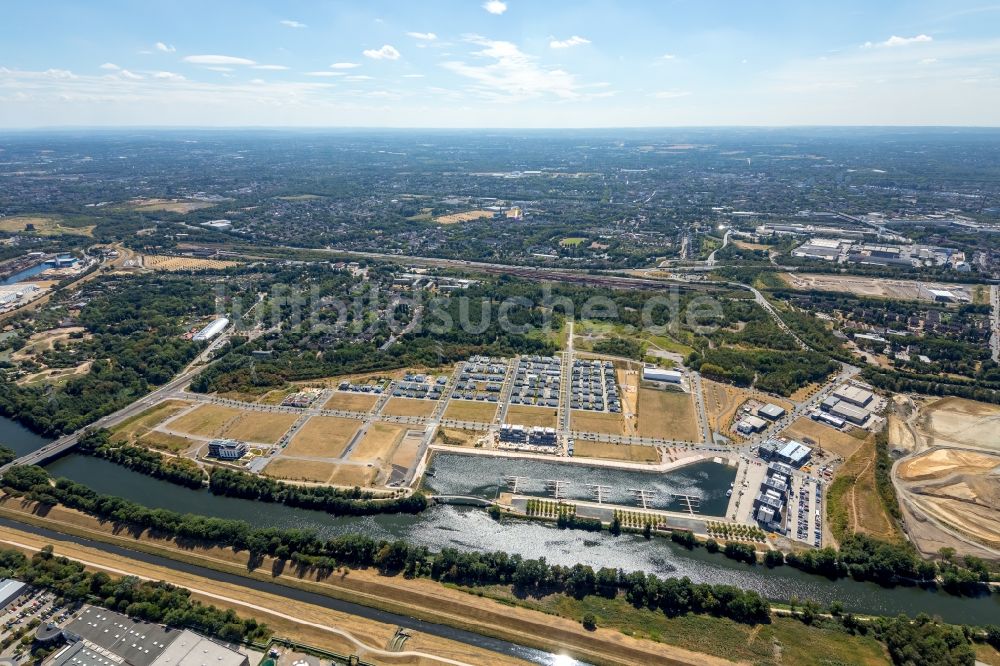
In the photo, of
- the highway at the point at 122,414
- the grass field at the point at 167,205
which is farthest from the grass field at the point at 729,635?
the grass field at the point at 167,205

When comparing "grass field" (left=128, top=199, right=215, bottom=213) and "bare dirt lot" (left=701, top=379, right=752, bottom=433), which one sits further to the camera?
"grass field" (left=128, top=199, right=215, bottom=213)

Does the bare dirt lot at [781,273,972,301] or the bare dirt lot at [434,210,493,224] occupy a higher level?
the bare dirt lot at [434,210,493,224]

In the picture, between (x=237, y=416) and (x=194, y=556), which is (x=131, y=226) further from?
(x=194, y=556)

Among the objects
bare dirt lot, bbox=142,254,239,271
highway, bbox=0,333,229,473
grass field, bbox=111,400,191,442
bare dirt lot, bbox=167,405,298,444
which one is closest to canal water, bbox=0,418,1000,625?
highway, bbox=0,333,229,473

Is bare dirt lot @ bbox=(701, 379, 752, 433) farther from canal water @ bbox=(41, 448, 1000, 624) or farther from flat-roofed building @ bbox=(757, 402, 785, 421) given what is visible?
canal water @ bbox=(41, 448, 1000, 624)

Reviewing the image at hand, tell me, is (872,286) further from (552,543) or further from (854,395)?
(552,543)
